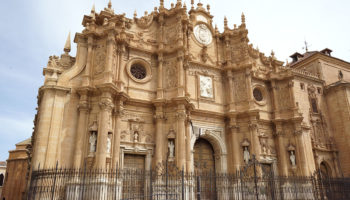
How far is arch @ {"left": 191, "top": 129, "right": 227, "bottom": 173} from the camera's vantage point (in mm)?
18781

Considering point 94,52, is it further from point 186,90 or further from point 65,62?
point 186,90

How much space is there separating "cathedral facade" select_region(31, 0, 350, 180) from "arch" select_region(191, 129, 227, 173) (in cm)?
7

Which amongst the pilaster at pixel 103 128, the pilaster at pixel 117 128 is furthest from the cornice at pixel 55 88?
the pilaster at pixel 117 128

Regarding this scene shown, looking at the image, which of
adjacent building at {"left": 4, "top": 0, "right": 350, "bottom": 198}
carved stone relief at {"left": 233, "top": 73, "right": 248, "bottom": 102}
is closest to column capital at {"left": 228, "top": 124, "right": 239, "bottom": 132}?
adjacent building at {"left": 4, "top": 0, "right": 350, "bottom": 198}

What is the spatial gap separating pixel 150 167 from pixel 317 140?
15889 millimetres

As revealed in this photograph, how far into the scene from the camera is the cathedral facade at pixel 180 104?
582 inches

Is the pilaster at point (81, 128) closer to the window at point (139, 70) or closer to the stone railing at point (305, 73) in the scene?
the window at point (139, 70)

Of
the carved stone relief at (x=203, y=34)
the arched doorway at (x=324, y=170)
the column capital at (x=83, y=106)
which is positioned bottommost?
the arched doorway at (x=324, y=170)

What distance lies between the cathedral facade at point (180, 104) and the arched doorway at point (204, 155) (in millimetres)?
71

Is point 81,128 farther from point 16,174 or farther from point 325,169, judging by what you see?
point 16,174

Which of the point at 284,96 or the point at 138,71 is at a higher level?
the point at 138,71

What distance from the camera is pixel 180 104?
55.1 feet

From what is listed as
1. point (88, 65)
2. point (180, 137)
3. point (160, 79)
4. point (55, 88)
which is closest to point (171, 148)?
point (180, 137)

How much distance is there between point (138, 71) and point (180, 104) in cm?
373
